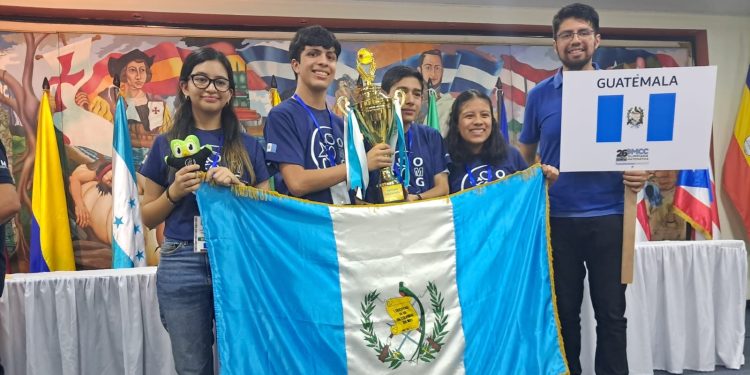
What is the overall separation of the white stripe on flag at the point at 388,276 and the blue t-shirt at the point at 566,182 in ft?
2.00

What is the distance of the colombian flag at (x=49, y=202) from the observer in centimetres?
347

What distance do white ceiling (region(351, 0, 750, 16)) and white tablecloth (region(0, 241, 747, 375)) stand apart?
7.43 ft

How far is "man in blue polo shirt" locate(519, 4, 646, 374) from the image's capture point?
200 centimetres

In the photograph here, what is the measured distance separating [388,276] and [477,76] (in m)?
3.03

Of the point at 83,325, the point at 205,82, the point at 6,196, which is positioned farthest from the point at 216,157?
the point at 83,325

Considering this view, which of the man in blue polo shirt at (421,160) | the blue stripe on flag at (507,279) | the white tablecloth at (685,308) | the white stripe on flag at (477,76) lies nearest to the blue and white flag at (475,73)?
the white stripe on flag at (477,76)

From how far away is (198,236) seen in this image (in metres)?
1.55

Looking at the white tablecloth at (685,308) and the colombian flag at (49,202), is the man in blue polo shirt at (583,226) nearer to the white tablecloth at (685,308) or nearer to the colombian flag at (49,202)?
the white tablecloth at (685,308)

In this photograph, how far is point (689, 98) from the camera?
193 centimetres

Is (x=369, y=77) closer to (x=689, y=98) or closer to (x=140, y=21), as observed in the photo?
(x=689, y=98)

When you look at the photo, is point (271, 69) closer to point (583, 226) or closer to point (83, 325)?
point (83, 325)

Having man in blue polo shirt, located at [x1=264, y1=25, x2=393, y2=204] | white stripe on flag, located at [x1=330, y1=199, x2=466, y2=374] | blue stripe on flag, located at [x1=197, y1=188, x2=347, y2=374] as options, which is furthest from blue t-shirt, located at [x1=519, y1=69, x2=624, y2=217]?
blue stripe on flag, located at [x1=197, y1=188, x2=347, y2=374]

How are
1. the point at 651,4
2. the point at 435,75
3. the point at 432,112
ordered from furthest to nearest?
the point at 651,4 < the point at 435,75 < the point at 432,112

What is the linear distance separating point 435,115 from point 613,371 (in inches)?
89.4
